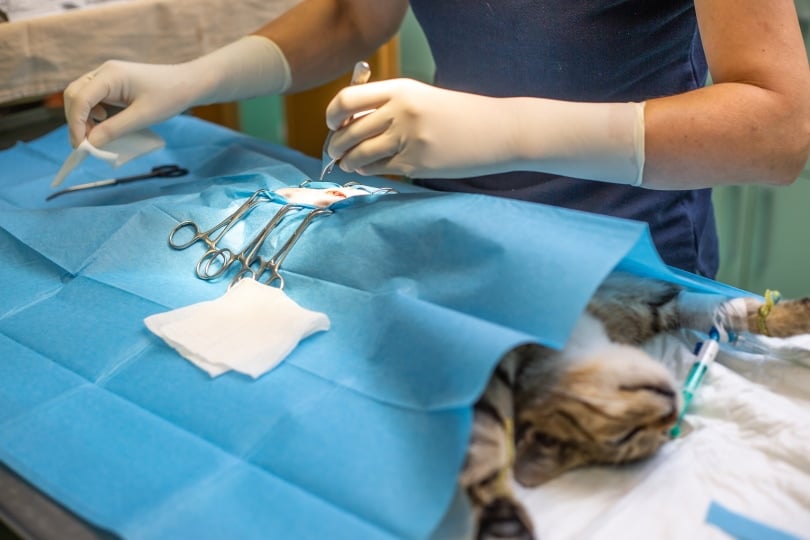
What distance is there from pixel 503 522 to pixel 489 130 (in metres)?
0.49

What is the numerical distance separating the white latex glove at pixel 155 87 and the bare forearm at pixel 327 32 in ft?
0.21

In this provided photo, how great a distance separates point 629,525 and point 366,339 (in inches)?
13.4

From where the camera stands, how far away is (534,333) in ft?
2.64

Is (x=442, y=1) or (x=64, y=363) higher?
(x=442, y=1)

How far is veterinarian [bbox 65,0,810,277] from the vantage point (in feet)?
3.26

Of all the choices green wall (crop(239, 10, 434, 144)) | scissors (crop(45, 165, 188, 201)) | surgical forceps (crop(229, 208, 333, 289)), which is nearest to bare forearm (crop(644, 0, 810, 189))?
surgical forceps (crop(229, 208, 333, 289))

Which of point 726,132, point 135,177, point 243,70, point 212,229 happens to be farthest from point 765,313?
point 135,177

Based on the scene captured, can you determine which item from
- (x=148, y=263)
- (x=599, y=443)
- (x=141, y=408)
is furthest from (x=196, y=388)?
(x=599, y=443)

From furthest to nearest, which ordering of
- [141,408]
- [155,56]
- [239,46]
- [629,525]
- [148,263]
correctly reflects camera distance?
[155,56] < [239,46] < [148,263] < [141,408] < [629,525]

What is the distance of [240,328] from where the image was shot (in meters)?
0.94

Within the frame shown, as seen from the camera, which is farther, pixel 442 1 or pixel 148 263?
pixel 442 1

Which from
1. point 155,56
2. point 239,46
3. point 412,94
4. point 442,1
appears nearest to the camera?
point 412,94

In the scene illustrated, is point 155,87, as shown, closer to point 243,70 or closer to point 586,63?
point 243,70

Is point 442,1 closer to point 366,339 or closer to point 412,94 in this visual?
point 412,94
